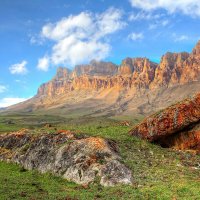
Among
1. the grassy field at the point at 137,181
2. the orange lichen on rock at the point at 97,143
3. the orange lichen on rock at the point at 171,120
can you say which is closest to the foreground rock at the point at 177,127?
the orange lichen on rock at the point at 171,120

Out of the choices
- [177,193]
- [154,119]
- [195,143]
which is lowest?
[177,193]

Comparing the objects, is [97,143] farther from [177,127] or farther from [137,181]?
[177,127]

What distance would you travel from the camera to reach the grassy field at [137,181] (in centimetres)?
2291

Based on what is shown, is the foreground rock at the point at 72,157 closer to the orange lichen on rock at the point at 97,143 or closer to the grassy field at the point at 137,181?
the orange lichen on rock at the point at 97,143

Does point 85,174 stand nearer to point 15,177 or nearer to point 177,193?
point 15,177

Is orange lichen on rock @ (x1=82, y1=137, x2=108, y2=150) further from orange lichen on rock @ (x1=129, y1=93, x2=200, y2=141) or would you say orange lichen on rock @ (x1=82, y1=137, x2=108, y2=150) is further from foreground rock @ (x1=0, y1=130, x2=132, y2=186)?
orange lichen on rock @ (x1=129, y1=93, x2=200, y2=141)

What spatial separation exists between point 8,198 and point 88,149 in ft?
35.8

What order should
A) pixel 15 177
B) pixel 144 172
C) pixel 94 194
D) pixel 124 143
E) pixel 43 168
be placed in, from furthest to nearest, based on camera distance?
pixel 124 143 → pixel 43 168 → pixel 15 177 → pixel 144 172 → pixel 94 194

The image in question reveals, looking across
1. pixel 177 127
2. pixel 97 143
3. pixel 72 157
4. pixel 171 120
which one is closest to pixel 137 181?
pixel 97 143

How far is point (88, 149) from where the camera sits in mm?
31234

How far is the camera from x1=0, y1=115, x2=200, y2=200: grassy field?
22.9 metres

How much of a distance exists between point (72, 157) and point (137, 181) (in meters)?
8.00

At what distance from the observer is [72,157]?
31.3 meters

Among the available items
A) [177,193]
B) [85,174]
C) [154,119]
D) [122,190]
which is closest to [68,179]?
[85,174]
